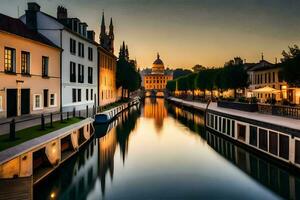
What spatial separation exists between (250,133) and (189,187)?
10560mm

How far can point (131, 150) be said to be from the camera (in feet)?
98.0

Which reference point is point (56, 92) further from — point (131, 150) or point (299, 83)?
point (299, 83)

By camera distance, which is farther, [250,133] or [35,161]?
[250,133]

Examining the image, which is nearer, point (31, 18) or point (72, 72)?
point (31, 18)

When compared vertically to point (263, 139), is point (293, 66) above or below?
above

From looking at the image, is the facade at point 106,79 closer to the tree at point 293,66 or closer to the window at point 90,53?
the window at point 90,53

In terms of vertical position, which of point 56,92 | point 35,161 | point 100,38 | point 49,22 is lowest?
point 35,161

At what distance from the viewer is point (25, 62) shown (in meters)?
31.1

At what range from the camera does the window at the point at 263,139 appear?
23.1 m

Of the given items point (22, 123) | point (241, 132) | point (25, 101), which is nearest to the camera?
point (22, 123)

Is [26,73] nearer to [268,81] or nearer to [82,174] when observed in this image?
[82,174]

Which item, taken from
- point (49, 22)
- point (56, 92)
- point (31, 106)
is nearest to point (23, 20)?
point (49, 22)

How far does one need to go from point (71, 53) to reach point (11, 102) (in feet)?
49.1

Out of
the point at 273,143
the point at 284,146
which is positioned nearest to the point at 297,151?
the point at 284,146
